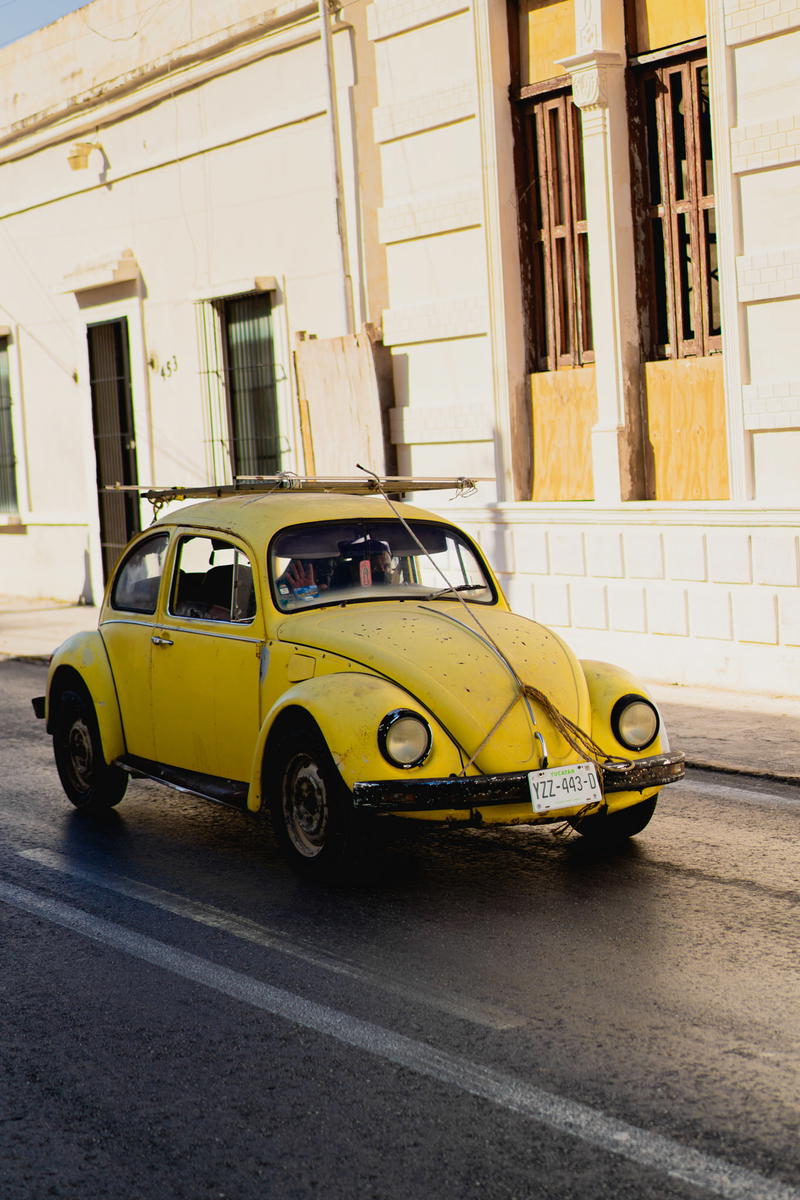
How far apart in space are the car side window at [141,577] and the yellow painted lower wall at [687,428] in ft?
17.5

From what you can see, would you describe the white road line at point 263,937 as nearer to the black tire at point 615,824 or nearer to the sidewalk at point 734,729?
the black tire at point 615,824

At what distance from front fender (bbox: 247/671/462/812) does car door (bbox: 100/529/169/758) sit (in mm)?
1532

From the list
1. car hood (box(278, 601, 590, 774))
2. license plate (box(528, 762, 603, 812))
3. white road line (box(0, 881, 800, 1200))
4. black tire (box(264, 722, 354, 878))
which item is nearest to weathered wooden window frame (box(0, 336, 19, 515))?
car hood (box(278, 601, 590, 774))

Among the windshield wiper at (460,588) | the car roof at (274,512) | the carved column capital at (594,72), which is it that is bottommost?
the windshield wiper at (460,588)

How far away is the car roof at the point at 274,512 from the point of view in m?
7.75

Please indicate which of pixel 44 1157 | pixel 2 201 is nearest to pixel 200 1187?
pixel 44 1157

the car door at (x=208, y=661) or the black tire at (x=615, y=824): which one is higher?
the car door at (x=208, y=661)

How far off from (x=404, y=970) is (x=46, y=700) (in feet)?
12.7

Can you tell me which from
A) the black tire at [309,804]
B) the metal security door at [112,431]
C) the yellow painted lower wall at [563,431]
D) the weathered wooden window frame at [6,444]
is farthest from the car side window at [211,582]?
the weathered wooden window frame at [6,444]

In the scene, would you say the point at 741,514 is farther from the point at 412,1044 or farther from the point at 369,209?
the point at 412,1044

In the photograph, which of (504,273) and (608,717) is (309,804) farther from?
(504,273)

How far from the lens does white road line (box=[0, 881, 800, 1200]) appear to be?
12.8ft

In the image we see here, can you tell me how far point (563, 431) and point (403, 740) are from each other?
7762 mm

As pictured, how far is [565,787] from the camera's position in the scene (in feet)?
21.3
